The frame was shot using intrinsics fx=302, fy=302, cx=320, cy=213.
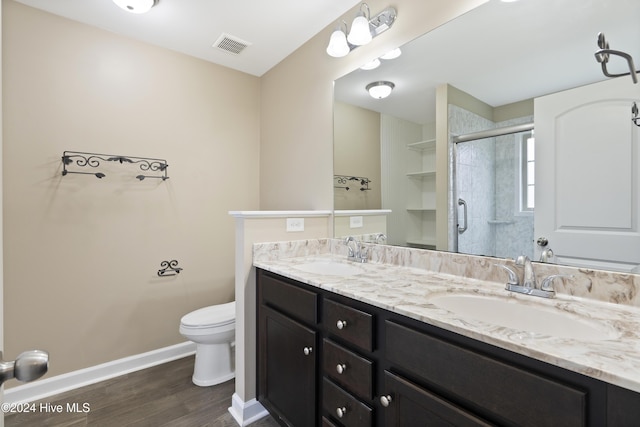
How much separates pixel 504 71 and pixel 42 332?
308 centimetres

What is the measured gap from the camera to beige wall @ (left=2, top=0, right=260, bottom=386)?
1944 mm

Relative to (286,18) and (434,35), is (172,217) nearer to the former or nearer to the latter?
(286,18)

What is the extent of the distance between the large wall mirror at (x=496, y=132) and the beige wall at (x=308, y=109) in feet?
0.45

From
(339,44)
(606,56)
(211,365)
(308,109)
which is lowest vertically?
(211,365)

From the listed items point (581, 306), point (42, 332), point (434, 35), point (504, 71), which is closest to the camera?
point (581, 306)

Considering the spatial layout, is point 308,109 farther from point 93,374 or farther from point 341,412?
point 93,374

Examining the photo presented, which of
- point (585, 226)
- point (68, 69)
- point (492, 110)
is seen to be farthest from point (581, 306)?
point (68, 69)

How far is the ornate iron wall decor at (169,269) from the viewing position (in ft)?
8.05

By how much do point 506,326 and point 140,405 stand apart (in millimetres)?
2113

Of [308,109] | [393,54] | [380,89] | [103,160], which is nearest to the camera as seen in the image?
[393,54]

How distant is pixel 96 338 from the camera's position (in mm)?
2184

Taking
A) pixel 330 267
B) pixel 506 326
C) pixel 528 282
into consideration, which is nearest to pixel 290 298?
pixel 330 267

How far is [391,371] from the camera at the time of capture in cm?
100

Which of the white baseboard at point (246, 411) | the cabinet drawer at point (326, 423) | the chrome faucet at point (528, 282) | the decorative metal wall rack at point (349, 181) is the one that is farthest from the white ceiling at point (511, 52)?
the white baseboard at point (246, 411)
